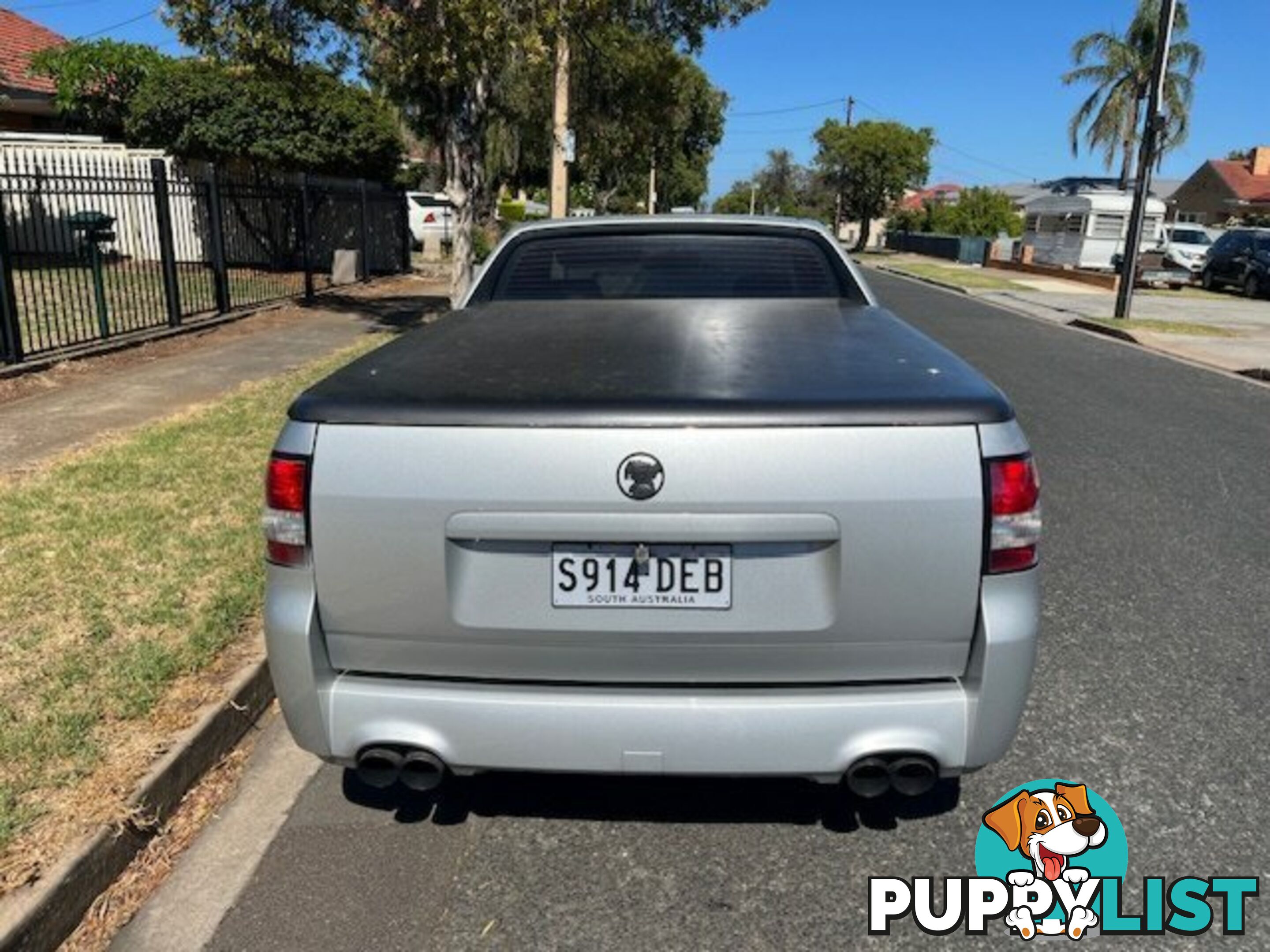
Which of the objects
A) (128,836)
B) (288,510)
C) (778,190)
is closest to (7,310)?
(128,836)

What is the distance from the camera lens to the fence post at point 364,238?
64.5ft

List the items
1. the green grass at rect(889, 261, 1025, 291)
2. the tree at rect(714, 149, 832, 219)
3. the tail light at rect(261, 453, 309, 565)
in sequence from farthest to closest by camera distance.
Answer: the tree at rect(714, 149, 832, 219), the green grass at rect(889, 261, 1025, 291), the tail light at rect(261, 453, 309, 565)

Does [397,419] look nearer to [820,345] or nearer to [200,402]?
[820,345]

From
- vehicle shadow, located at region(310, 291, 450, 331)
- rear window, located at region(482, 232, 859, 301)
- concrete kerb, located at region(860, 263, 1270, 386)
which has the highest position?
rear window, located at region(482, 232, 859, 301)

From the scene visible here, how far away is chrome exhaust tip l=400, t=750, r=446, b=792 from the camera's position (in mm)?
2475

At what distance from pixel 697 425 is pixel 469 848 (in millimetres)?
1440

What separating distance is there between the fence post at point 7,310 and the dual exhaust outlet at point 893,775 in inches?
352

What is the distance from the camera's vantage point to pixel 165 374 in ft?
31.6

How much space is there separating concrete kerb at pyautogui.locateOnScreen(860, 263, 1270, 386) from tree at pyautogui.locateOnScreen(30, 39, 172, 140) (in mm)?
17802

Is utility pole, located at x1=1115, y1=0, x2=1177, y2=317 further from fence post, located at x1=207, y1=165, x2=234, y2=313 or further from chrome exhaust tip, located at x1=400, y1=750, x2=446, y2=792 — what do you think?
chrome exhaust tip, located at x1=400, y1=750, x2=446, y2=792

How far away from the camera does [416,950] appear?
2.46 metres

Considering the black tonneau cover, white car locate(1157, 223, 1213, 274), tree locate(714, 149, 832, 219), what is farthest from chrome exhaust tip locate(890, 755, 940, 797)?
tree locate(714, 149, 832, 219)

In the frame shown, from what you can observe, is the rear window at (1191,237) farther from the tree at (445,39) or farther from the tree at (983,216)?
the tree at (445,39)

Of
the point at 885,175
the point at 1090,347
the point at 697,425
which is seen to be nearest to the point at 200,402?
the point at 697,425
